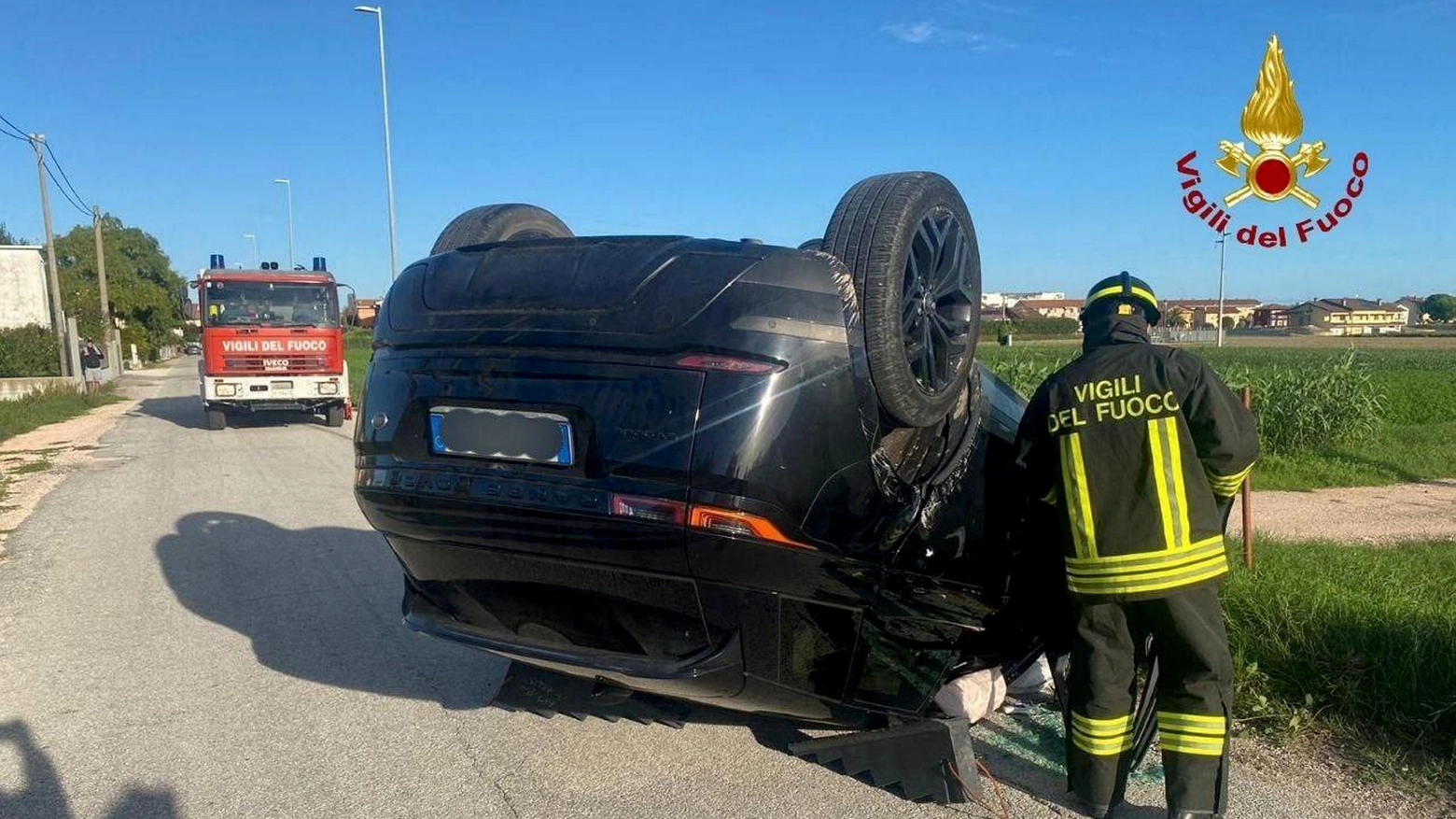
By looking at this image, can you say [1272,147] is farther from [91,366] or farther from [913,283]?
[91,366]

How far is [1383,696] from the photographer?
361 centimetres

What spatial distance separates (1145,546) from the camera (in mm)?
2953

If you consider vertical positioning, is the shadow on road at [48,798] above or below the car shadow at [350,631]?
above

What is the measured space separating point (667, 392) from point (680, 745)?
1.72 m

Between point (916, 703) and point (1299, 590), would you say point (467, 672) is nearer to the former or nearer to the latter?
point (916, 703)

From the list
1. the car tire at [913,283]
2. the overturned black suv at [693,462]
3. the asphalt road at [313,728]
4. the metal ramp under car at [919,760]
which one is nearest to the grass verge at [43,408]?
the asphalt road at [313,728]

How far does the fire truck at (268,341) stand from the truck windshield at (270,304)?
0.05ft

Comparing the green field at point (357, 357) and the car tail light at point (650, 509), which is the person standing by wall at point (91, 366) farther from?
the car tail light at point (650, 509)

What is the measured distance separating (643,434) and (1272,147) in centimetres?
547

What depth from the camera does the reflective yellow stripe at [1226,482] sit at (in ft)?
9.89

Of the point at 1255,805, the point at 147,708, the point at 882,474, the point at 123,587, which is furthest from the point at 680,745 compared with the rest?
the point at 123,587

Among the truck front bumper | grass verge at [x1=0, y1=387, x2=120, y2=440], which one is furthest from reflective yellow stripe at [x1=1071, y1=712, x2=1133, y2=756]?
grass verge at [x1=0, y1=387, x2=120, y2=440]

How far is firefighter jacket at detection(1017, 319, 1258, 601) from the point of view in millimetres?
2955

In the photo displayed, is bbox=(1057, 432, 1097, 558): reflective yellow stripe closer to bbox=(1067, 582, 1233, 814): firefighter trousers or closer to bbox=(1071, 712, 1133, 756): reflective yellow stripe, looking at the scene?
bbox=(1067, 582, 1233, 814): firefighter trousers
